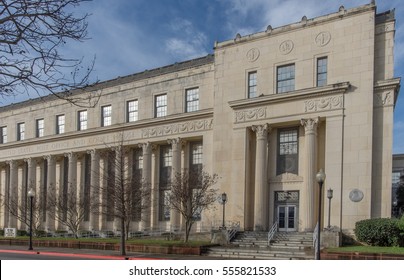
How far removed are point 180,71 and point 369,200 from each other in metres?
20.5

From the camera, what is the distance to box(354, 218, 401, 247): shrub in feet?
88.0

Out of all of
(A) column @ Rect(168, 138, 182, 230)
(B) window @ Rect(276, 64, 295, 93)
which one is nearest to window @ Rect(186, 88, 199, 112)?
(A) column @ Rect(168, 138, 182, 230)

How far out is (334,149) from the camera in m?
32.4

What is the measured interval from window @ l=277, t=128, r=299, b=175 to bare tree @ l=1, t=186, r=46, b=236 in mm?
26017

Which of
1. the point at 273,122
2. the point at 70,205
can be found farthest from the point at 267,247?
the point at 70,205

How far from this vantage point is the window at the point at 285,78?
1393 inches

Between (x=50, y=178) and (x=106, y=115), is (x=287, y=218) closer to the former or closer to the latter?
(x=106, y=115)

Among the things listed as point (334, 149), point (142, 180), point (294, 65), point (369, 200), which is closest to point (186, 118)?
point (142, 180)

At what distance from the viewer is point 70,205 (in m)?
42.3

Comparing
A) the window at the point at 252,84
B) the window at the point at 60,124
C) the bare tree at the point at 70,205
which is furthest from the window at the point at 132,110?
the window at the point at 252,84

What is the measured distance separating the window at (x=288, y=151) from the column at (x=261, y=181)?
134 centimetres

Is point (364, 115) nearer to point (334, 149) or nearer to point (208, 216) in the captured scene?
point (334, 149)

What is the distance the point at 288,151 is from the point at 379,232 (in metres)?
10.2

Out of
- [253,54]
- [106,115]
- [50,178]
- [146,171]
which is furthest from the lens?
[50,178]
